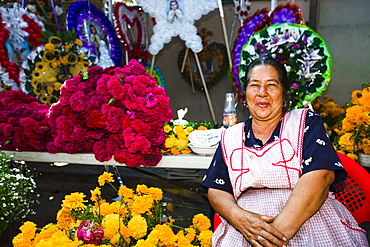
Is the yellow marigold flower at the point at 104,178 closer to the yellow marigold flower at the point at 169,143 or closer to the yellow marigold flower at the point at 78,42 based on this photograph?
the yellow marigold flower at the point at 169,143

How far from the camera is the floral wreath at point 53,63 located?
10.9 feet

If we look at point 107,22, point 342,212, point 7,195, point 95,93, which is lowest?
point 7,195

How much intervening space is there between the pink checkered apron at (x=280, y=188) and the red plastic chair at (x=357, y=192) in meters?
0.30

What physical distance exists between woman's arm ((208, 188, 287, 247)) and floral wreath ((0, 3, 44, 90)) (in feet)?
10.1

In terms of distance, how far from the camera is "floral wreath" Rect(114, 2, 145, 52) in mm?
4250

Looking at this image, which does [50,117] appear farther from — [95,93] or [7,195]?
[7,195]

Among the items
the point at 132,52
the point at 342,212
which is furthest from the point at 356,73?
the point at 342,212

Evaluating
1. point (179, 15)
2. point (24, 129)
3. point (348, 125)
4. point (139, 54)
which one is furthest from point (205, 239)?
point (139, 54)

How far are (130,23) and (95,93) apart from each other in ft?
8.89

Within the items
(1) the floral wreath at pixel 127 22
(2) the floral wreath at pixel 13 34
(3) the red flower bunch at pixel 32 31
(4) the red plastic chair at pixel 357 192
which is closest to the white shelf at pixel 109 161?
(4) the red plastic chair at pixel 357 192

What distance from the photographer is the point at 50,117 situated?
2354 mm

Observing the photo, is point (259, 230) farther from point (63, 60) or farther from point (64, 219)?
point (63, 60)

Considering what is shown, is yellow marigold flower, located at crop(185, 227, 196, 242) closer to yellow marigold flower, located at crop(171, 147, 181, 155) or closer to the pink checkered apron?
the pink checkered apron

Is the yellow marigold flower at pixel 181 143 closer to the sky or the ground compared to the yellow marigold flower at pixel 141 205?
closer to the sky
